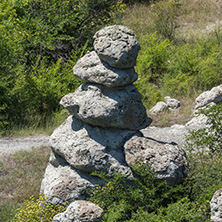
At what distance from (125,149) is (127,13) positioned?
2012 centimetres

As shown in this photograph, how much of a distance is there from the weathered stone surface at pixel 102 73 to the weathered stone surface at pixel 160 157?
1070mm

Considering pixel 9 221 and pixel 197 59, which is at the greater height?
pixel 9 221

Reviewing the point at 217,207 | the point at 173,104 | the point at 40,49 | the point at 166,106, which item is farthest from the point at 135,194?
the point at 40,49

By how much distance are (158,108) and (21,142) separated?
17.1 ft

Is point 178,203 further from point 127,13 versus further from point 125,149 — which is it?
point 127,13

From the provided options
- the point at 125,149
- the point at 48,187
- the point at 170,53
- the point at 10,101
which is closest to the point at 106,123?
the point at 125,149

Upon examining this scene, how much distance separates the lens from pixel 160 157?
23.1ft

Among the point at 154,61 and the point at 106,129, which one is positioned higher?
the point at 106,129

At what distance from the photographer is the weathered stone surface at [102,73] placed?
281 inches

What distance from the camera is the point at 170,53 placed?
762 inches

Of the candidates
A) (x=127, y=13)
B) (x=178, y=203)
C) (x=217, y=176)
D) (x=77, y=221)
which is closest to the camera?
(x=77, y=221)

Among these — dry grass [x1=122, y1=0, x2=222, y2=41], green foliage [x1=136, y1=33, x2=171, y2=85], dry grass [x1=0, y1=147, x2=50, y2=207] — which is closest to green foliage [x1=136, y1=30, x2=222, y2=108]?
green foliage [x1=136, y1=33, x2=171, y2=85]

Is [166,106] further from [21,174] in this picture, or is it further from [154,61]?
[21,174]

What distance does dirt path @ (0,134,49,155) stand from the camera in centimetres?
1123
